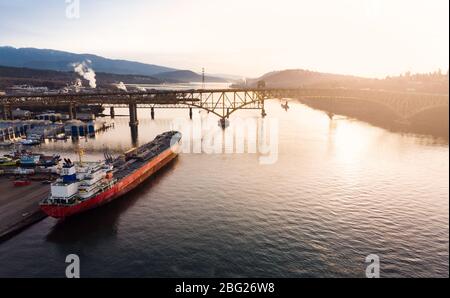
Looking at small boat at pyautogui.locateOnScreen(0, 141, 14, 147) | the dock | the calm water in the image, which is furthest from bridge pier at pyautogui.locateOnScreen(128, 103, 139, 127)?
the dock

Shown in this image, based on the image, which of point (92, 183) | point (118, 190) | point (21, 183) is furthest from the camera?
point (21, 183)

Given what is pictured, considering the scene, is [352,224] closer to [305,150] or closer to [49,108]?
[305,150]

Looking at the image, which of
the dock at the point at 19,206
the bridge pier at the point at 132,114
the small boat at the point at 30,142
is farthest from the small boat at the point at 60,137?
the dock at the point at 19,206

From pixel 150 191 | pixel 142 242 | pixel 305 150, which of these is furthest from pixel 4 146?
pixel 305 150

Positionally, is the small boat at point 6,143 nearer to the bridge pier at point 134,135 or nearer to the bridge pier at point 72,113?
the bridge pier at point 134,135

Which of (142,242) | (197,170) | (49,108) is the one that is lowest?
(142,242)

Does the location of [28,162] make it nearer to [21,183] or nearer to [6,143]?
[21,183]

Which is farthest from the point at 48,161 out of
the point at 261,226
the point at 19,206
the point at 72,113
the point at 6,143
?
the point at 72,113
